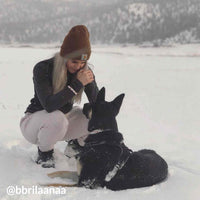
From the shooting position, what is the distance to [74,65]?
308cm

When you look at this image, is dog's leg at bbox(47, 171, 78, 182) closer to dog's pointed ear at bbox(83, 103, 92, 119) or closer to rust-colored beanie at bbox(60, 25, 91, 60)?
dog's pointed ear at bbox(83, 103, 92, 119)

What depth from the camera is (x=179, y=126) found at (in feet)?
18.7

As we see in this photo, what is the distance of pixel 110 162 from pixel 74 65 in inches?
43.7

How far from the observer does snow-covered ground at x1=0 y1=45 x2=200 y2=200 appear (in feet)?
8.58

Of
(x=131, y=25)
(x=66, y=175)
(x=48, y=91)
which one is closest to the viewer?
(x=66, y=175)

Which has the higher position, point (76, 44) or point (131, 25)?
point (76, 44)

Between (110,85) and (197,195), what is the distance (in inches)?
321

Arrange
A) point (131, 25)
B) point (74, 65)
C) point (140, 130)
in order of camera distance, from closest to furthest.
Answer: point (74, 65) < point (140, 130) < point (131, 25)

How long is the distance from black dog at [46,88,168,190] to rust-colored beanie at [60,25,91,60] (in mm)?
558

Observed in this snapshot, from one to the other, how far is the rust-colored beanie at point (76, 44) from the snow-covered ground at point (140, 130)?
48.0 inches

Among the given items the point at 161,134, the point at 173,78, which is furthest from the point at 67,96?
the point at 173,78

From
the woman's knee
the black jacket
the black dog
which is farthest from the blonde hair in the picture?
the black dog

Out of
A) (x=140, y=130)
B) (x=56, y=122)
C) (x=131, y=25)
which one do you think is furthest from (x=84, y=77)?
(x=131, y=25)

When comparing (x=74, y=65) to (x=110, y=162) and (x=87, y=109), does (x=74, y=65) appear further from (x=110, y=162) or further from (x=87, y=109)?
(x=110, y=162)
